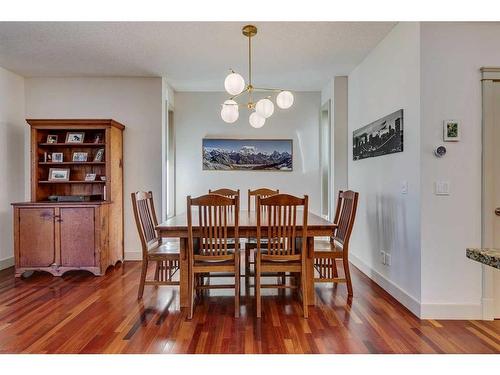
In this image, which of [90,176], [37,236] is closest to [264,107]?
[90,176]

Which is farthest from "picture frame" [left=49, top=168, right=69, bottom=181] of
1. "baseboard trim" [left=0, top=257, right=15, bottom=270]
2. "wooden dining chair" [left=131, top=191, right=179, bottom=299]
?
"wooden dining chair" [left=131, top=191, right=179, bottom=299]

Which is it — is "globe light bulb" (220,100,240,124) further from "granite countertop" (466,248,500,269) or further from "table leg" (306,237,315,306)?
"granite countertop" (466,248,500,269)

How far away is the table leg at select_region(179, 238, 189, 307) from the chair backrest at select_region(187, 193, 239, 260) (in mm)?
153

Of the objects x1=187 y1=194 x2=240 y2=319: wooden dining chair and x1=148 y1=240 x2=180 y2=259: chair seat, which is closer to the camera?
x1=187 y1=194 x2=240 y2=319: wooden dining chair

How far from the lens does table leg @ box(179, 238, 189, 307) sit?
290 cm

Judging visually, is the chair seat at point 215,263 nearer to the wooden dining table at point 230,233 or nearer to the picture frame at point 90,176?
the wooden dining table at point 230,233

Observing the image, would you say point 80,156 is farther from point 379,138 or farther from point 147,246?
point 379,138

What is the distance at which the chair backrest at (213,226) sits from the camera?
8.52 feet

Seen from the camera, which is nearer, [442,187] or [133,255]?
[442,187]

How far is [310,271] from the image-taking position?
2934 millimetres

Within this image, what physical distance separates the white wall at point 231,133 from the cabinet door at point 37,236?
6.72ft

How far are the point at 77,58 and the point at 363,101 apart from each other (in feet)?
11.6

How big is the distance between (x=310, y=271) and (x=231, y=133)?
319 centimetres
